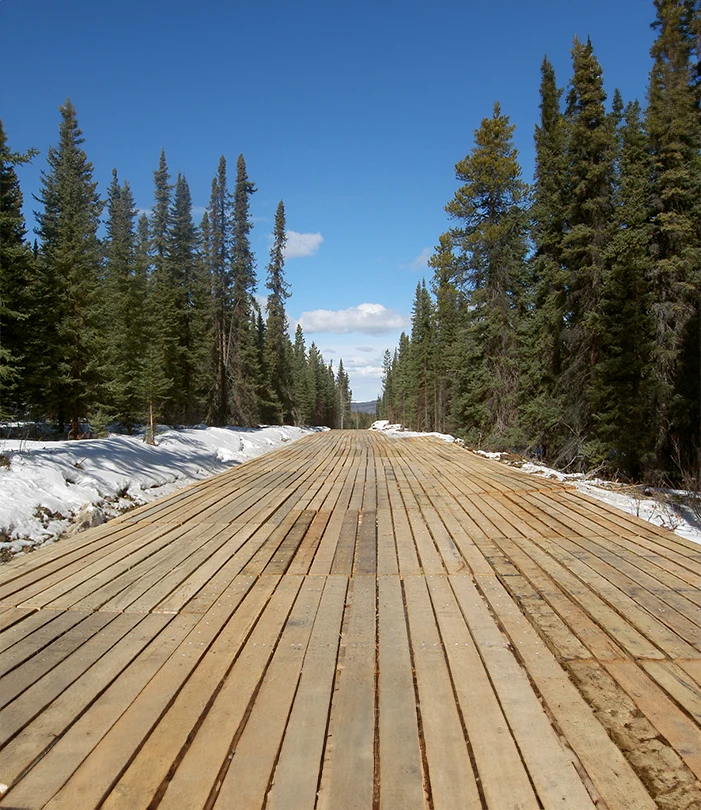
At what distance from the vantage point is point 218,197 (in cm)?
2764

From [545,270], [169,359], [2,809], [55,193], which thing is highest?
[55,193]

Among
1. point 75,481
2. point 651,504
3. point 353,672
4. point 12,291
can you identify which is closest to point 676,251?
point 651,504

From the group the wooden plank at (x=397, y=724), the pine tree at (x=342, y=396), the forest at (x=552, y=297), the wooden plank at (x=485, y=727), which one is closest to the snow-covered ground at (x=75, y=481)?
the forest at (x=552, y=297)

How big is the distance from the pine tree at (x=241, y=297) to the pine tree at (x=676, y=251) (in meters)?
19.7

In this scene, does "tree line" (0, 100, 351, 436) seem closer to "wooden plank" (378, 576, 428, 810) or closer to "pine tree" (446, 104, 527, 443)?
"wooden plank" (378, 576, 428, 810)

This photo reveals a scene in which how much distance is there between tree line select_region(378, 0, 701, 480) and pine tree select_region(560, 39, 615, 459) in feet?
0.13

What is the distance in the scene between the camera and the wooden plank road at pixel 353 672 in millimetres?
1689

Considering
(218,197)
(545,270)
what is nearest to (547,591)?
(545,270)

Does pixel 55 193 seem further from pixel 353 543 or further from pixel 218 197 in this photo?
pixel 353 543

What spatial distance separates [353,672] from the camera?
2404mm

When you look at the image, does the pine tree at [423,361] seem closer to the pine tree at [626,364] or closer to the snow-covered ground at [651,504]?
the pine tree at [626,364]

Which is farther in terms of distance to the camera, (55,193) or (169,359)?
(55,193)

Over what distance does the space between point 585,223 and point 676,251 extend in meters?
2.32

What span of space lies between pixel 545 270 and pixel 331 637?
1417cm
